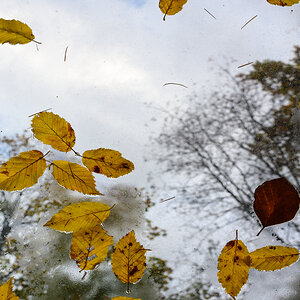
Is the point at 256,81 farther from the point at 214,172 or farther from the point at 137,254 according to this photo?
the point at 137,254

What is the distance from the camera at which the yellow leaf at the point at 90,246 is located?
930 millimetres

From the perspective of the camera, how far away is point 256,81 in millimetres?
1030

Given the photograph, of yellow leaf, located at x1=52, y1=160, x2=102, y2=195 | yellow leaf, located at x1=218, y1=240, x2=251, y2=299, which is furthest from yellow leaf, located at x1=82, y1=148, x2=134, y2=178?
yellow leaf, located at x1=218, y1=240, x2=251, y2=299

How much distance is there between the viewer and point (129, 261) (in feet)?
3.07

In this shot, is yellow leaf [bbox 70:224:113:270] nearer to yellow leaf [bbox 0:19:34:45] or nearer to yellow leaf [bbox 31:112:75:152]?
yellow leaf [bbox 31:112:75:152]

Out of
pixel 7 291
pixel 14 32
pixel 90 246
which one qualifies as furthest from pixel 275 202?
pixel 14 32

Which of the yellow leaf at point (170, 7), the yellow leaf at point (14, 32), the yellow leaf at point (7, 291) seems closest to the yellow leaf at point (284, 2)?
the yellow leaf at point (170, 7)

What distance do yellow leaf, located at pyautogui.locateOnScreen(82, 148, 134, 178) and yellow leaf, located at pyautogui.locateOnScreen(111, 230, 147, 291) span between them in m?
0.22

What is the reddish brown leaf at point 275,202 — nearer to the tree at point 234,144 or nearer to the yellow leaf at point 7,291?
the tree at point 234,144

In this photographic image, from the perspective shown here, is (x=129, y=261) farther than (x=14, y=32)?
No

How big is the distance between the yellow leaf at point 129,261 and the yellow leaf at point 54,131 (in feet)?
1.18

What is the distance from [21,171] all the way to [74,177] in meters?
0.16

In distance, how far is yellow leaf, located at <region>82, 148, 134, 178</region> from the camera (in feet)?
3.18

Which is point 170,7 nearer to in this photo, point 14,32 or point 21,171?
point 14,32
